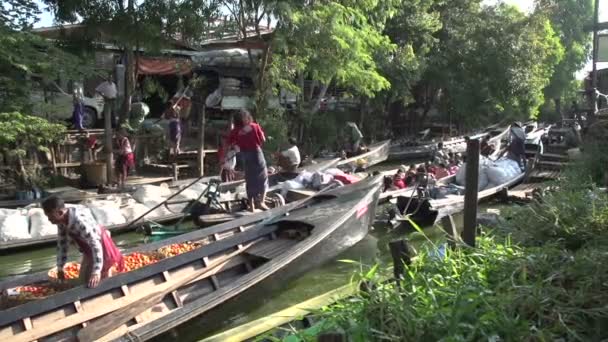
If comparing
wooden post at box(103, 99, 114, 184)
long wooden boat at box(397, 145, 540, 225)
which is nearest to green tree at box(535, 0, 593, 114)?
long wooden boat at box(397, 145, 540, 225)

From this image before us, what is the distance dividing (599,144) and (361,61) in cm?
791

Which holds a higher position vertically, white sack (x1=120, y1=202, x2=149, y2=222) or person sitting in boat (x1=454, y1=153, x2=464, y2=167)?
person sitting in boat (x1=454, y1=153, x2=464, y2=167)

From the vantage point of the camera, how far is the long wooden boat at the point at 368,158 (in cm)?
1600

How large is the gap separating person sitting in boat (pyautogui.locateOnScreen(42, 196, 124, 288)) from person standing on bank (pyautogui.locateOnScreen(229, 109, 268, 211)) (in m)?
3.35

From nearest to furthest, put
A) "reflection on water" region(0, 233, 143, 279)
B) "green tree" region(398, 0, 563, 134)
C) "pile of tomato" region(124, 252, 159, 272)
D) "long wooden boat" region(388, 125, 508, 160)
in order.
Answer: "pile of tomato" region(124, 252, 159, 272)
"reflection on water" region(0, 233, 143, 279)
"long wooden boat" region(388, 125, 508, 160)
"green tree" region(398, 0, 563, 134)

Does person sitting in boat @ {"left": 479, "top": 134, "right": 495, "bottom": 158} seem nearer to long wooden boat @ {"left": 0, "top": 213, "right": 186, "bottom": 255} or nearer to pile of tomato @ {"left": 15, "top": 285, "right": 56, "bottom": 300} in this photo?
long wooden boat @ {"left": 0, "top": 213, "right": 186, "bottom": 255}

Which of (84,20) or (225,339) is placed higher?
(84,20)

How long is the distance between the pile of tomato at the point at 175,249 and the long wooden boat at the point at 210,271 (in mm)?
52

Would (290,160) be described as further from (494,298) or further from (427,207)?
(494,298)

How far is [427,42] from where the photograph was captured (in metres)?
21.7

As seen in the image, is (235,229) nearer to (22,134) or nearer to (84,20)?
(22,134)

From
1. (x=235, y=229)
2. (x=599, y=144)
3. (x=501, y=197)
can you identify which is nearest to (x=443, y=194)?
(x=501, y=197)

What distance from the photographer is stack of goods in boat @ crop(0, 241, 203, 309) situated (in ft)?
17.4

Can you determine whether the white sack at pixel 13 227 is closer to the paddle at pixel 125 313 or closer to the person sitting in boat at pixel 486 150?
the paddle at pixel 125 313
